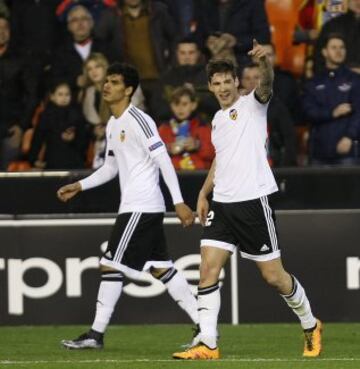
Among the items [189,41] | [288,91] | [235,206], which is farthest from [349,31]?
A: [235,206]

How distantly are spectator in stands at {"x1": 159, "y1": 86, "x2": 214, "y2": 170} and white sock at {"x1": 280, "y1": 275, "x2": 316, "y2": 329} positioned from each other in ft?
14.2

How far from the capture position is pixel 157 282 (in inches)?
494

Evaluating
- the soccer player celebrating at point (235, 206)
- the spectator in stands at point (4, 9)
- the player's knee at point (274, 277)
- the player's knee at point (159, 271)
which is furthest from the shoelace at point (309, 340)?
the spectator in stands at point (4, 9)

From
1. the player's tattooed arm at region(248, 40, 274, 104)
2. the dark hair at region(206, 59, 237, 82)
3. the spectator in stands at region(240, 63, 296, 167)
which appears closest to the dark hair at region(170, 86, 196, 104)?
the spectator in stands at region(240, 63, 296, 167)

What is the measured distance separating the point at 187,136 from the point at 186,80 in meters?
0.96

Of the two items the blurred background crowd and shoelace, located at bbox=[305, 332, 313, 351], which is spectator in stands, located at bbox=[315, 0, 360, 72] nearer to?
the blurred background crowd

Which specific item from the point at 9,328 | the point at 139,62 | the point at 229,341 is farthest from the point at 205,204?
the point at 139,62

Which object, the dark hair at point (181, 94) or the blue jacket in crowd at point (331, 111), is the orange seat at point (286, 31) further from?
the dark hair at point (181, 94)

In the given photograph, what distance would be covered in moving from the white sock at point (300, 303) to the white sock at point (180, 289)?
1.19m

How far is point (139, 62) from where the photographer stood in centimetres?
1527

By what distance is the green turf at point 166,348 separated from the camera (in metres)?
8.96

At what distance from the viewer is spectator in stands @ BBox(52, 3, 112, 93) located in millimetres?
15086

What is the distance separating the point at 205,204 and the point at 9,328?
11.7 feet

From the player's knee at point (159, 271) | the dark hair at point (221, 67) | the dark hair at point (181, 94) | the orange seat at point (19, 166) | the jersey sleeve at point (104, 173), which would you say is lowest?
the player's knee at point (159, 271)
